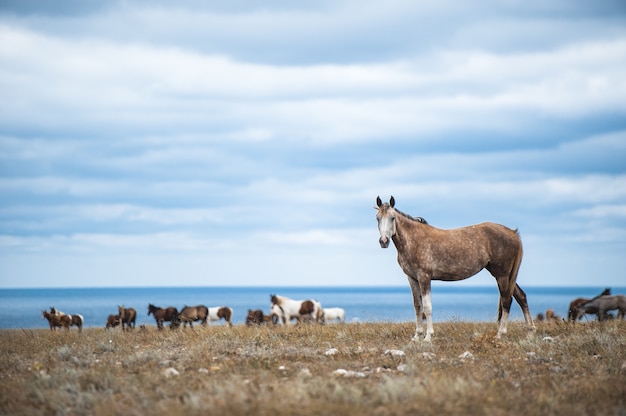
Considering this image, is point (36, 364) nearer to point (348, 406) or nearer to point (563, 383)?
point (348, 406)

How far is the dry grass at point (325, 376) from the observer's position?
26.0 ft

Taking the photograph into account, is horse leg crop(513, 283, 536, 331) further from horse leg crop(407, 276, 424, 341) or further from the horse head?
the horse head

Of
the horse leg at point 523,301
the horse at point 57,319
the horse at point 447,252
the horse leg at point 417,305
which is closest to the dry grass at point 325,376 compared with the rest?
the horse leg at point 417,305

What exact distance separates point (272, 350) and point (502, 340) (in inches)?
197

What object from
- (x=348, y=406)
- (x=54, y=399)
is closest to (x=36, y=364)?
(x=54, y=399)

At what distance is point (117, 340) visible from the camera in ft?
49.8

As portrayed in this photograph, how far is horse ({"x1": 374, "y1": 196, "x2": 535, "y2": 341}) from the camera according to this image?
1402 cm

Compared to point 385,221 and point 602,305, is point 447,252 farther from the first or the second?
point 602,305

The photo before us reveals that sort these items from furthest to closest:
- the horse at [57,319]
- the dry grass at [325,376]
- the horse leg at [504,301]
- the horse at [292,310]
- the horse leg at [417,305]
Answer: the horse at [292,310] < the horse at [57,319] < the horse leg at [504,301] < the horse leg at [417,305] < the dry grass at [325,376]

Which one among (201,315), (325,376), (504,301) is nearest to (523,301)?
(504,301)

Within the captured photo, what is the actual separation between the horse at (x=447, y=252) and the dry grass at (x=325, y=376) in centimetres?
108

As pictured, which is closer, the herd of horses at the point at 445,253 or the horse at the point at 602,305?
the herd of horses at the point at 445,253

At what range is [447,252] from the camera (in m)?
14.2

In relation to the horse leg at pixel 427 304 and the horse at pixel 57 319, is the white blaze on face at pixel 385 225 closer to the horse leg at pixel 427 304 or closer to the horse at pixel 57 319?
the horse leg at pixel 427 304
